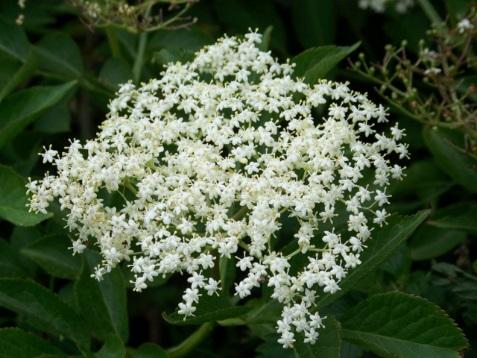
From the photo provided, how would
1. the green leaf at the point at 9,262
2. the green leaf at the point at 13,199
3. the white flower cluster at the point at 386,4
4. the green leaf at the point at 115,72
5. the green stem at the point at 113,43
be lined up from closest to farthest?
the green leaf at the point at 13,199
the green leaf at the point at 9,262
the green leaf at the point at 115,72
the green stem at the point at 113,43
the white flower cluster at the point at 386,4

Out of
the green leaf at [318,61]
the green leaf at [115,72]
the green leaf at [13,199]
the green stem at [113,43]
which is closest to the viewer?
the green leaf at [13,199]

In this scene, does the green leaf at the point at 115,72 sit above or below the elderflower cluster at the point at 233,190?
above

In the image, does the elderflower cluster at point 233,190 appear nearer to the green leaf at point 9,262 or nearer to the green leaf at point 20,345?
the green leaf at point 20,345

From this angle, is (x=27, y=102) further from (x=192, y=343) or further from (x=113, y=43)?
(x=192, y=343)

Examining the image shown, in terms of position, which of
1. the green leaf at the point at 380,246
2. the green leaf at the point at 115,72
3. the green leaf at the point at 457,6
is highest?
the green leaf at the point at 457,6

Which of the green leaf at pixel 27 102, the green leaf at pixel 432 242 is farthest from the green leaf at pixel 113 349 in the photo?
the green leaf at pixel 432 242

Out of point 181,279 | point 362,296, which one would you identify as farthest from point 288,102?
point 181,279

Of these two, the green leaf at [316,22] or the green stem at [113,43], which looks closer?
the green stem at [113,43]
